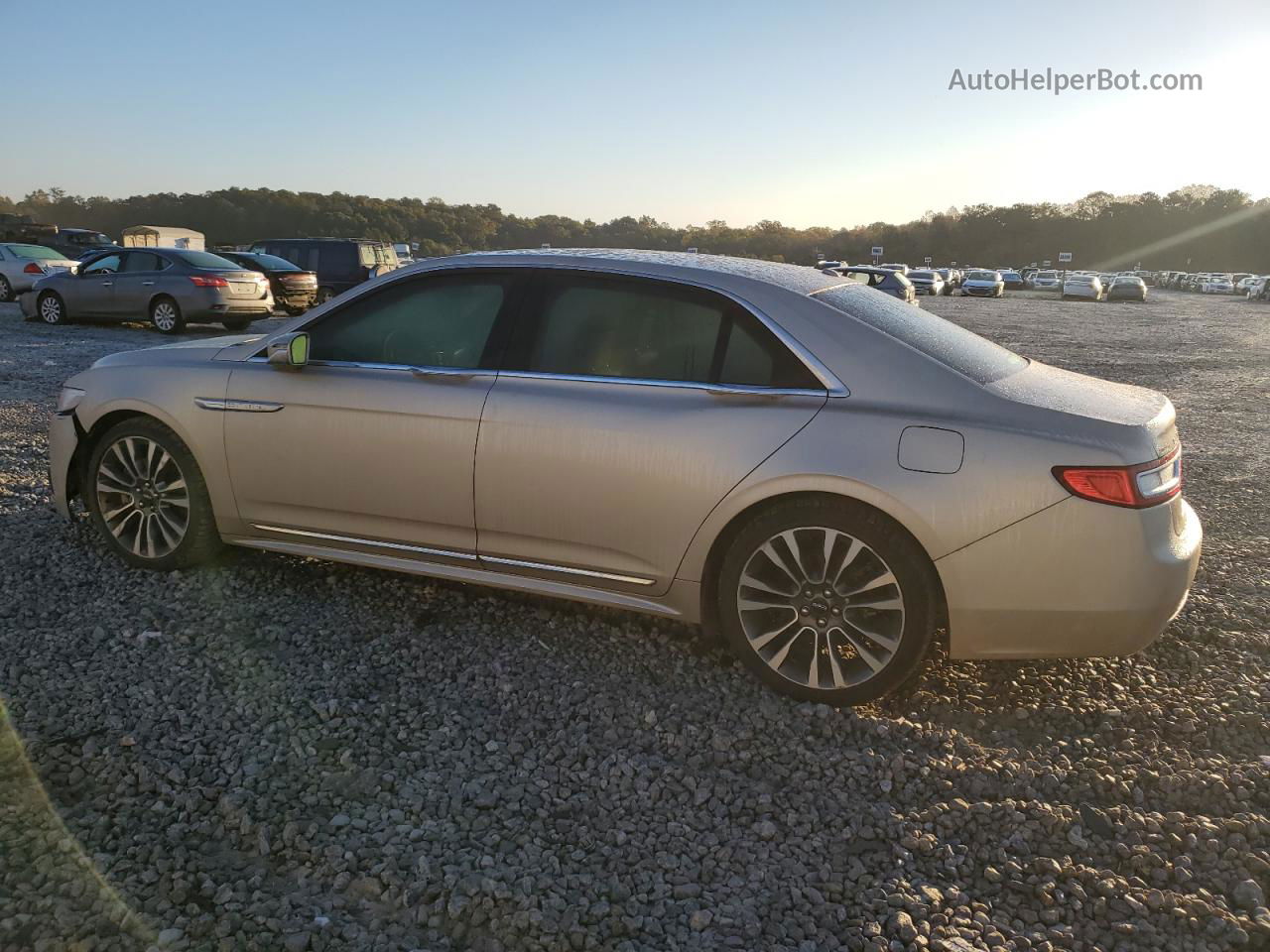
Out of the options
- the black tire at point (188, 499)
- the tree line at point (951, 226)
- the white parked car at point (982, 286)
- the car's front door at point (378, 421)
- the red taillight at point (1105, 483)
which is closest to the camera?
the red taillight at point (1105, 483)

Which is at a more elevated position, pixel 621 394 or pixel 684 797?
pixel 621 394

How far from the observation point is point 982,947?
7.55ft

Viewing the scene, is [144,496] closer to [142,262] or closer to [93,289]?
[142,262]

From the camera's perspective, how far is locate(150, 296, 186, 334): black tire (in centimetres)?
1616

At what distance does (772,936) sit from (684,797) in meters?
0.64

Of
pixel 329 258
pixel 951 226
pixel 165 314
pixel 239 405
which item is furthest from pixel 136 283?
pixel 951 226

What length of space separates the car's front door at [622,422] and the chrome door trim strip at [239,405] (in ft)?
3.62

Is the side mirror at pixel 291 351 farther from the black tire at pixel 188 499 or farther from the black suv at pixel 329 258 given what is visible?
the black suv at pixel 329 258

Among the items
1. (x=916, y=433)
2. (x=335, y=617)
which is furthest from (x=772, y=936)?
(x=335, y=617)

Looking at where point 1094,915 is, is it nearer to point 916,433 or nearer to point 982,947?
point 982,947

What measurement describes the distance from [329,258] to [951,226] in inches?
4533

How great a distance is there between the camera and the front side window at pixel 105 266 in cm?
1673

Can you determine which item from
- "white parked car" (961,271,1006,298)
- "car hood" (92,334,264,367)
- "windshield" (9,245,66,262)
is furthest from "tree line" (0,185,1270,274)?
"car hood" (92,334,264,367)

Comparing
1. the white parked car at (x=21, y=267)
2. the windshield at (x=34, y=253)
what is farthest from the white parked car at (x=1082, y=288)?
the windshield at (x=34, y=253)
